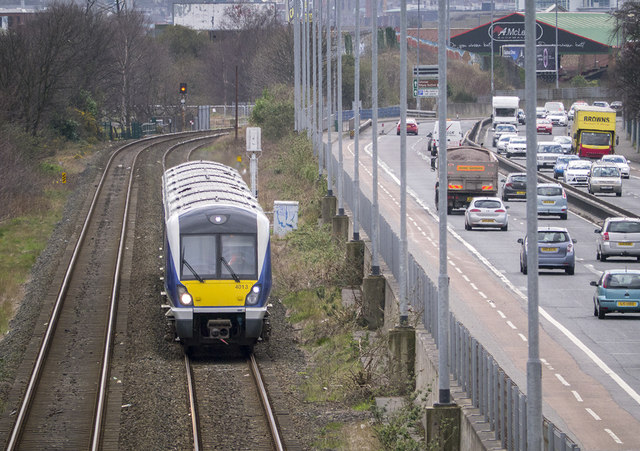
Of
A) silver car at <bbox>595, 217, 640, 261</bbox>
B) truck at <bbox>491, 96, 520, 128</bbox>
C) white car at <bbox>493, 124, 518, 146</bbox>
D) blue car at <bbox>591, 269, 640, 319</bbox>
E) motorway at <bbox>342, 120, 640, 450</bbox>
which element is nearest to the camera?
motorway at <bbox>342, 120, 640, 450</bbox>

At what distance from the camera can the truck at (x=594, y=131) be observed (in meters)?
73.4

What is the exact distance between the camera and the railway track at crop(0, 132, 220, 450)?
17.9 metres

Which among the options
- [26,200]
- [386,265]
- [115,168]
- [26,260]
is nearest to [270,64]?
[115,168]

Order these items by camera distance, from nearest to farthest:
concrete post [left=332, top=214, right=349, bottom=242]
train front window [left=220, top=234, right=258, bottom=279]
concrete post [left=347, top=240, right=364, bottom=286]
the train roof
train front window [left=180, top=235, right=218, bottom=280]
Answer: train front window [left=180, top=235, right=218, bottom=280] < train front window [left=220, top=234, right=258, bottom=279] < the train roof < concrete post [left=347, top=240, right=364, bottom=286] < concrete post [left=332, top=214, right=349, bottom=242]

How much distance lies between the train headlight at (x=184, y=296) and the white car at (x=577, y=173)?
42.6 meters

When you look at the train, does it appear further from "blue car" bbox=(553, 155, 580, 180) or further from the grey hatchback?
"blue car" bbox=(553, 155, 580, 180)

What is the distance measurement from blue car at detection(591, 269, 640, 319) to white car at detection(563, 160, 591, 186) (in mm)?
34557

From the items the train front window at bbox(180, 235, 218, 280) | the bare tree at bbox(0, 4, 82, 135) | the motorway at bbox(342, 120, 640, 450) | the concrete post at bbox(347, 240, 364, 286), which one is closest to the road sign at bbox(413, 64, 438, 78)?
the bare tree at bbox(0, 4, 82, 135)

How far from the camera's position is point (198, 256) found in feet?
74.1

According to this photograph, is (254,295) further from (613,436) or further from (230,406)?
(613,436)

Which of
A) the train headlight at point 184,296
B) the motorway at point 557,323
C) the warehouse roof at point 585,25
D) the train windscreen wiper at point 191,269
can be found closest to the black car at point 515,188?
the motorway at point 557,323

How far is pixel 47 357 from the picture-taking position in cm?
2319

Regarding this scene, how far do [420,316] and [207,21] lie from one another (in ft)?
528

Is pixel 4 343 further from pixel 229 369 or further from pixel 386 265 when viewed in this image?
pixel 386 265
